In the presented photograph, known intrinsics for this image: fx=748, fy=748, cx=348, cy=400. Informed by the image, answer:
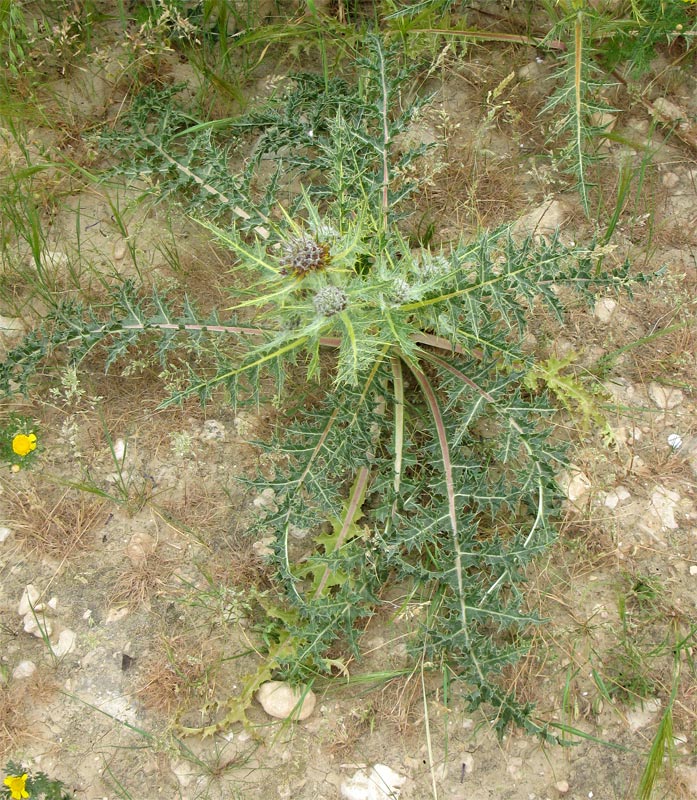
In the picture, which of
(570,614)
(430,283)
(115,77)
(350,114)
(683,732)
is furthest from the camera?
(115,77)

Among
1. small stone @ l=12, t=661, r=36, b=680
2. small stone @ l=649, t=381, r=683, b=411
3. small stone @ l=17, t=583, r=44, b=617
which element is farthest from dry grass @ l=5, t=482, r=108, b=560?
small stone @ l=649, t=381, r=683, b=411

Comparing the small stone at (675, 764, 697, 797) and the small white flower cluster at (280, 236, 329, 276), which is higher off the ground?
the small white flower cluster at (280, 236, 329, 276)

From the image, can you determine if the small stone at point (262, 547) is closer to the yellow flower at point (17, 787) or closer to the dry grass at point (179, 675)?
the dry grass at point (179, 675)

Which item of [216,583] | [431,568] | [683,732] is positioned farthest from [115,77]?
[683,732]

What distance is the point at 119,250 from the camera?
11.5ft

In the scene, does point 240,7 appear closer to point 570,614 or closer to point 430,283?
point 430,283

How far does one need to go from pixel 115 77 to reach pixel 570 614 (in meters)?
3.13

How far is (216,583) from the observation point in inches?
117

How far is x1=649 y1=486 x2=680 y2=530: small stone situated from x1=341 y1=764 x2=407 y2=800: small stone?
1.39 m

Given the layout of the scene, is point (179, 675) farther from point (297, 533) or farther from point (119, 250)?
point (119, 250)

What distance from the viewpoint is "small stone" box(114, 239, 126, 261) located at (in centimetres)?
348

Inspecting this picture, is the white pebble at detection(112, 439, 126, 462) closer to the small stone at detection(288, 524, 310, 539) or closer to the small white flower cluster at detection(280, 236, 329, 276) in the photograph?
the small stone at detection(288, 524, 310, 539)

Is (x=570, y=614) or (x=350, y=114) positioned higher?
(x=350, y=114)

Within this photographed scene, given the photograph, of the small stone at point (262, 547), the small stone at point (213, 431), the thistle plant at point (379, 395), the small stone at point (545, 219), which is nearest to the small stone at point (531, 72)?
the small stone at point (545, 219)
